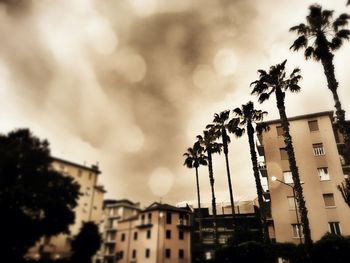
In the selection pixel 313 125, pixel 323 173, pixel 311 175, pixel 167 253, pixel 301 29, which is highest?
pixel 301 29

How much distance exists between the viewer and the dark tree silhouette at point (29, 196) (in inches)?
294

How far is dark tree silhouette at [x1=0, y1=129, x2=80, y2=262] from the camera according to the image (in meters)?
7.47

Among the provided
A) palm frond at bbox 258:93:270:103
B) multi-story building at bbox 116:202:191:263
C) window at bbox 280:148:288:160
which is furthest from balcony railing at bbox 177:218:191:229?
palm frond at bbox 258:93:270:103

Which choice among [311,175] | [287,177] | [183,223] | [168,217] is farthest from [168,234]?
[311,175]

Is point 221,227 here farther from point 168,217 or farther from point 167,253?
point 167,253

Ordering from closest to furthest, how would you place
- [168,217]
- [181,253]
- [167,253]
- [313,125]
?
[313,125], [167,253], [181,253], [168,217]

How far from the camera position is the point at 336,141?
41812 millimetres

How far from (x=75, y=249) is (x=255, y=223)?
58.6 meters

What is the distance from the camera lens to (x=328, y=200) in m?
36.0

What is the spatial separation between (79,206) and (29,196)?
1494mm

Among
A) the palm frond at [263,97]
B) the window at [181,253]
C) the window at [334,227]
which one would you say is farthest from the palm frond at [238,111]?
the window at [181,253]

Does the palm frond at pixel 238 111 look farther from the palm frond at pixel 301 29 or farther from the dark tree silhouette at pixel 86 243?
the dark tree silhouette at pixel 86 243

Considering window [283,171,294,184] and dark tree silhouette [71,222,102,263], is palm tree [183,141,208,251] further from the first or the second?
dark tree silhouette [71,222,102,263]

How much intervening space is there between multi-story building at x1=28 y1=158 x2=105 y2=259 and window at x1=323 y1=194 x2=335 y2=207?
117 ft
